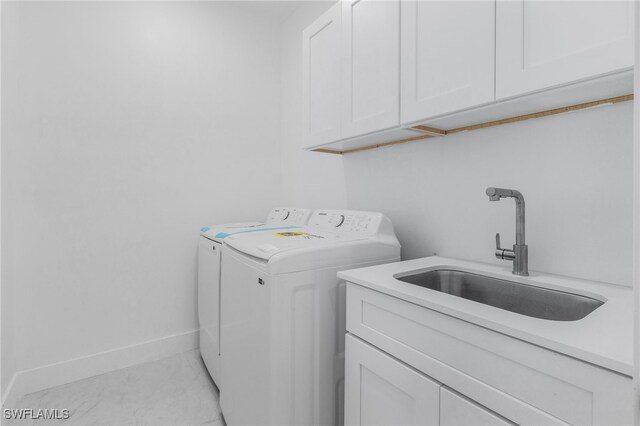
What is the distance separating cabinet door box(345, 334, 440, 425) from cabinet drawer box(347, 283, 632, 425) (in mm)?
41

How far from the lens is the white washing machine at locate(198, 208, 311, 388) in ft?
5.98

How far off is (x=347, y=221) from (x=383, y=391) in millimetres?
871

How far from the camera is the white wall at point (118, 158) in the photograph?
6.27 feet

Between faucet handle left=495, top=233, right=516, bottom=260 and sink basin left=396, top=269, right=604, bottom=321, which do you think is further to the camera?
faucet handle left=495, top=233, right=516, bottom=260

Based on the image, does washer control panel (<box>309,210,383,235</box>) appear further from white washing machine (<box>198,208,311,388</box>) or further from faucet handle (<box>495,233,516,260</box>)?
faucet handle (<box>495,233,516,260</box>)

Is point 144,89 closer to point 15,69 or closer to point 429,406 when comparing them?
point 15,69

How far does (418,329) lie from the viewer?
3.08 feet

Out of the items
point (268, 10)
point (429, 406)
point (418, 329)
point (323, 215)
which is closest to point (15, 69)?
point (268, 10)

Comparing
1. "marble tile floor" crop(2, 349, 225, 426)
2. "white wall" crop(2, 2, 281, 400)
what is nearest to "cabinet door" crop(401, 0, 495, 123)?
"white wall" crop(2, 2, 281, 400)

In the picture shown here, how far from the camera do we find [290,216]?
2.27m

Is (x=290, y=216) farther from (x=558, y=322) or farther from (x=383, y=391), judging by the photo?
(x=558, y=322)

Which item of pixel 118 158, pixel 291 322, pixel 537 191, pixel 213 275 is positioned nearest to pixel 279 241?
pixel 291 322

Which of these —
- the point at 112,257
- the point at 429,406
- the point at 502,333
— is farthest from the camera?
the point at 112,257

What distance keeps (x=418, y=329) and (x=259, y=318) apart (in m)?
0.62
